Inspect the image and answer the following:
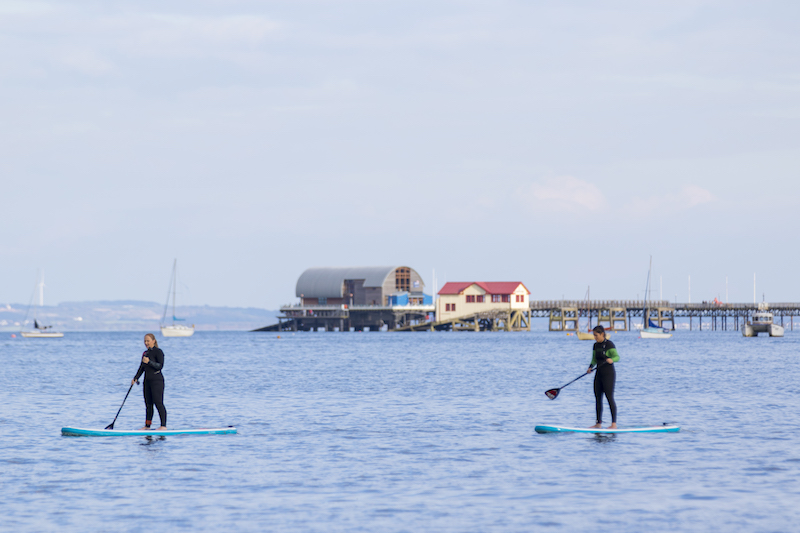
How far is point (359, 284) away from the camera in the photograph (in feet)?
528

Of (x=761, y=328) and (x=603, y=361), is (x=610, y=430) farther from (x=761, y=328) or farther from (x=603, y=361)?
(x=761, y=328)

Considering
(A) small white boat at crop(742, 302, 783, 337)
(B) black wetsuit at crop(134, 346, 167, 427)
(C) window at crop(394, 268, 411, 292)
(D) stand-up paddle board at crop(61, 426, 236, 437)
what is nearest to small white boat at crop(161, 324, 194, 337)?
(C) window at crop(394, 268, 411, 292)

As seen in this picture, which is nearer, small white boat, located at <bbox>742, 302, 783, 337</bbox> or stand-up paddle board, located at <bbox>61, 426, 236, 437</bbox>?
stand-up paddle board, located at <bbox>61, 426, 236, 437</bbox>

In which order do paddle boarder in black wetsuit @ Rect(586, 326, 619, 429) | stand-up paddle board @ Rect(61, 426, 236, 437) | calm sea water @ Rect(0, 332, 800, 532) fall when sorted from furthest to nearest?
stand-up paddle board @ Rect(61, 426, 236, 437) → paddle boarder in black wetsuit @ Rect(586, 326, 619, 429) → calm sea water @ Rect(0, 332, 800, 532)

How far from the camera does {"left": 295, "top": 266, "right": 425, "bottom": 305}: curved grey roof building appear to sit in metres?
159

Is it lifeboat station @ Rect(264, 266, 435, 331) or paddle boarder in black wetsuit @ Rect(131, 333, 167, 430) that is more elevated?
lifeboat station @ Rect(264, 266, 435, 331)

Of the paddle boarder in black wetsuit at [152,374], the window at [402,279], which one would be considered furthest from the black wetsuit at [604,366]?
the window at [402,279]

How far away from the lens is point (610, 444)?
2128cm

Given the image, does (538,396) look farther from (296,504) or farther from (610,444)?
(296,504)

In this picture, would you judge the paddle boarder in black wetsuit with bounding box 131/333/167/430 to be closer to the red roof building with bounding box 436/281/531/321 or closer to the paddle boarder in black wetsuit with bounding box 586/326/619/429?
the paddle boarder in black wetsuit with bounding box 586/326/619/429

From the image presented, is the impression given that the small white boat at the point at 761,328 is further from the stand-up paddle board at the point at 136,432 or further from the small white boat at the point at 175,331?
the stand-up paddle board at the point at 136,432

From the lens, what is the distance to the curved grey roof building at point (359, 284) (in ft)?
522

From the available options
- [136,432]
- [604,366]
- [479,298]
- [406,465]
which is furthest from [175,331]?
[406,465]

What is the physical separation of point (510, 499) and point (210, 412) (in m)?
17.0
